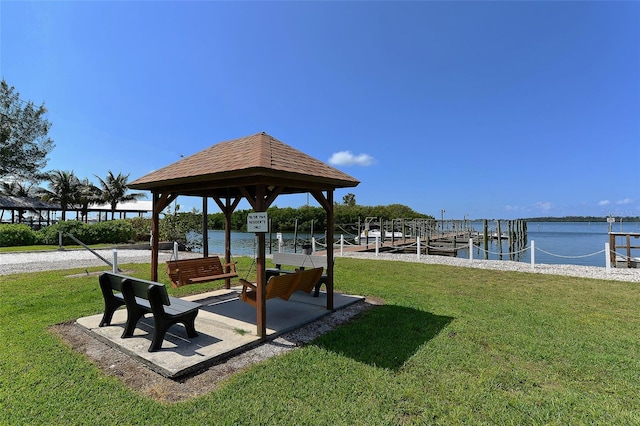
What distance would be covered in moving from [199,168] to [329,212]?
2387 millimetres

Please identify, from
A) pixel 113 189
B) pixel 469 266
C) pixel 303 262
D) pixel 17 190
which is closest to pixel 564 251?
pixel 469 266

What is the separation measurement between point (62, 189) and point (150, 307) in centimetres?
3850

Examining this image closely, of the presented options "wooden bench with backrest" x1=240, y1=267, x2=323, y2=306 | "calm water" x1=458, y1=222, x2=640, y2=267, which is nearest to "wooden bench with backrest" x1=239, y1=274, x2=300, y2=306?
"wooden bench with backrest" x1=240, y1=267, x2=323, y2=306

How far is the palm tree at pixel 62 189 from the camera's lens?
110 ft

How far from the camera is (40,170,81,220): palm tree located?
33562 mm

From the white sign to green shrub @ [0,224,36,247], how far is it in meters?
21.7

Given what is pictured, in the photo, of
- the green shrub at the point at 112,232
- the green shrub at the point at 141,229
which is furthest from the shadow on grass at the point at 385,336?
the green shrub at the point at 112,232

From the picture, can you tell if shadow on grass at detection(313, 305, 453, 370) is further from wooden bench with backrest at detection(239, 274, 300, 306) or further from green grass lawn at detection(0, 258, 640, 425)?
wooden bench with backrest at detection(239, 274, 300, 306)

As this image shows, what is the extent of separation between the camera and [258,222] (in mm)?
4699

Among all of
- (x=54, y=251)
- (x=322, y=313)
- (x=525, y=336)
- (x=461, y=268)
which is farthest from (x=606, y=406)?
(x=54, y=251)

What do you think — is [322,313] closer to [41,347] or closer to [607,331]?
[41,347]

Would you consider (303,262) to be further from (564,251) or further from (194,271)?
(564,251)

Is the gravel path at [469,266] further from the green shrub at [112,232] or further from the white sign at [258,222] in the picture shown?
the white sign at [258,222]

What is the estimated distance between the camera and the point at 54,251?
16469 mm
